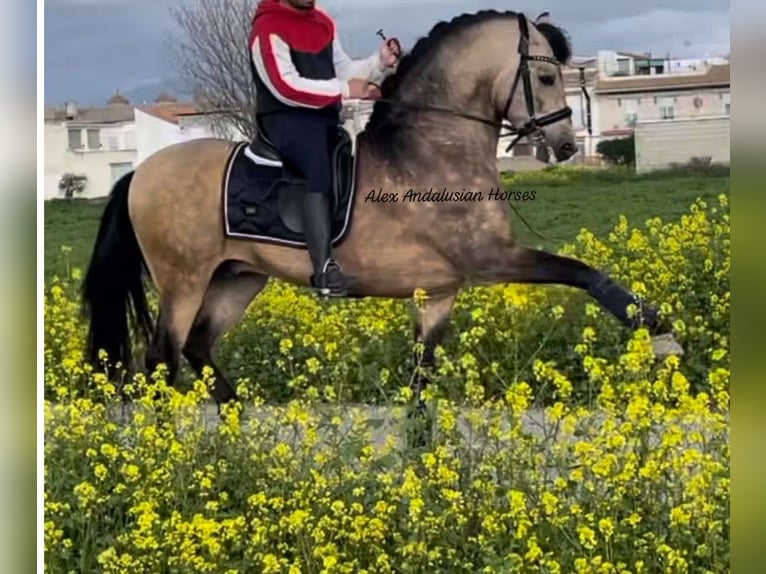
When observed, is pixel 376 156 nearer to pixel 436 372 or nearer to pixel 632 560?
pixel 436 372

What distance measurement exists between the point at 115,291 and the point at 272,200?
2.16 feet

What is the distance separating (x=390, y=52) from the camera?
3.79m

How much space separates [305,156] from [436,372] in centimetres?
86

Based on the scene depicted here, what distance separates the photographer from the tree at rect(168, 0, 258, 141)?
12.6 ft

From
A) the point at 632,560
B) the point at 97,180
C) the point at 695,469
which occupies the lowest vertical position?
the point at 632,560

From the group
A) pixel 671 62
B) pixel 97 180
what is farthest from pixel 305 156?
pixel 671 62

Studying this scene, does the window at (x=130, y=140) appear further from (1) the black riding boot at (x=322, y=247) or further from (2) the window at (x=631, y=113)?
(2) the window at (x=631, y=113)

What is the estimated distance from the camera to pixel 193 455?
402cm

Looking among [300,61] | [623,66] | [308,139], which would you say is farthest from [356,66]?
[623,66]

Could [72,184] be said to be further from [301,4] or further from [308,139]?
[301,4]

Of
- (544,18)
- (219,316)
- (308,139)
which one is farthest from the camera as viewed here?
(219,316)

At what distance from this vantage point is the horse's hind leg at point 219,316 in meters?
3.99

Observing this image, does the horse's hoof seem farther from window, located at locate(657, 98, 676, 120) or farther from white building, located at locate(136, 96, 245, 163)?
white building, located at locate(136, 96, 245, 163)

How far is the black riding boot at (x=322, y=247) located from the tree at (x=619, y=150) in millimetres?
932
